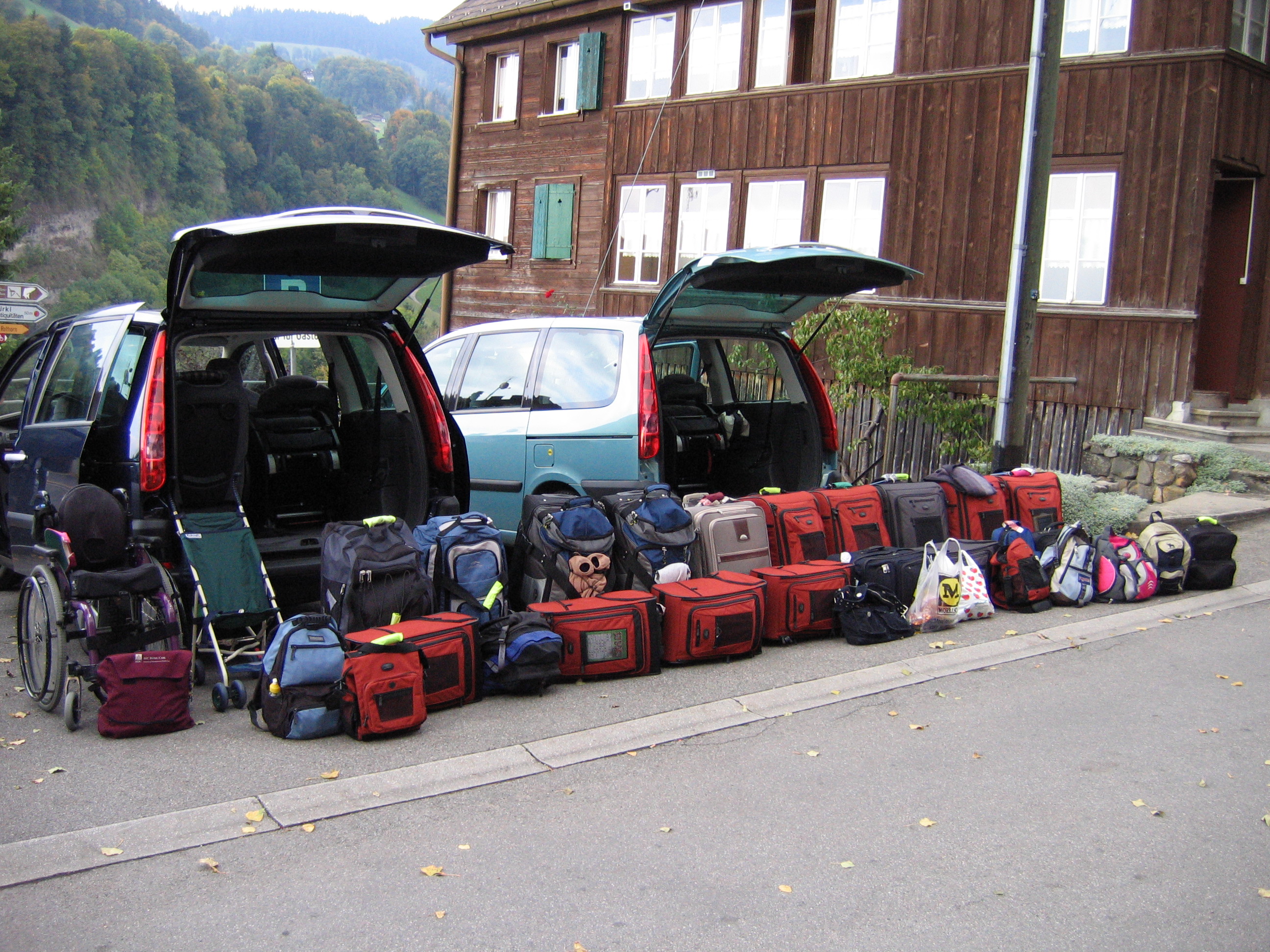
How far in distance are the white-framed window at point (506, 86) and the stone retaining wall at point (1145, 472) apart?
1460 centimetres

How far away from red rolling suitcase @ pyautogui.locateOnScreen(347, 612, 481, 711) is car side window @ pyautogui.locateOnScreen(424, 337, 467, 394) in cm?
346

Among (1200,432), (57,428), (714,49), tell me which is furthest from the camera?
(714,49)

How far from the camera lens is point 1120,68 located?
46.0ft

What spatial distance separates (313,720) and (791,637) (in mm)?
3034

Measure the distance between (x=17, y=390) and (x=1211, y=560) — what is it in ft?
28.3

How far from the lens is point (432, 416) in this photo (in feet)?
22.9

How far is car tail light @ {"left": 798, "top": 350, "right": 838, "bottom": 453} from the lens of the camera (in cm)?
881

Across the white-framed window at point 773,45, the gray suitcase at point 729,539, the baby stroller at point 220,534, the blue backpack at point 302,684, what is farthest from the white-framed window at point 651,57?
the blue backpack at point 302,684

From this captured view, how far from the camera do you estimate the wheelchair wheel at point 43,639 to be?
525 cm

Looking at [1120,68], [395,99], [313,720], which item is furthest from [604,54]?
[395,99]

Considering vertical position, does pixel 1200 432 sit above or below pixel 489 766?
above

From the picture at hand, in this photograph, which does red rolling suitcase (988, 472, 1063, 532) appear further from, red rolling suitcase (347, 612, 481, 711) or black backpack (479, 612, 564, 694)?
red rolling suitcase (347, 612, 481, 711)

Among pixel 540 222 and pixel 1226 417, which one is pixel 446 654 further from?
pixel 540 222

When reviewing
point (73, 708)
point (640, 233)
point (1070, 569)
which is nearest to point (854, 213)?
point (640, 233)
